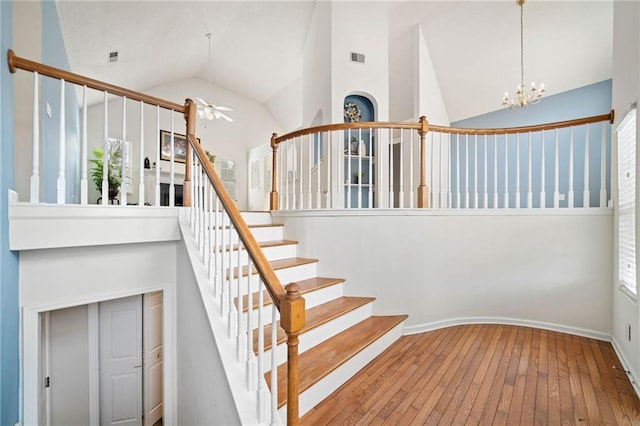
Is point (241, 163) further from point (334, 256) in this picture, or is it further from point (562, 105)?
point (562, 105)

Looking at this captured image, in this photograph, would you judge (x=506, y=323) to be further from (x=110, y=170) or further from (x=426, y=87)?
(x=110, y=170)

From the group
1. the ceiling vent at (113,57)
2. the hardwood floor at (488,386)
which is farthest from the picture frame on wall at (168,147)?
the hardwood floor at (488,386)

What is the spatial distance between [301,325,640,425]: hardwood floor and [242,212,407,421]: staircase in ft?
0.38

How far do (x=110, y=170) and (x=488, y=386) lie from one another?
6.00 metres

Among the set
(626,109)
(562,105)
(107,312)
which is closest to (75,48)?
(107,312)

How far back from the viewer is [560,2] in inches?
176

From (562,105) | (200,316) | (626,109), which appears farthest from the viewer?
(562,105)

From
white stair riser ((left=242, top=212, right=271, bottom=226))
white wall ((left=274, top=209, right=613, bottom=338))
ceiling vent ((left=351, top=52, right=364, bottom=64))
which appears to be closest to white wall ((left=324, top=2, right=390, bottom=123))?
ceiling vent ((left=351, top=52, right=364, bottom=64))

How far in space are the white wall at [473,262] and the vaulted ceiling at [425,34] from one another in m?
3.48

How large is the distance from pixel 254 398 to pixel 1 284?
141 centimetres

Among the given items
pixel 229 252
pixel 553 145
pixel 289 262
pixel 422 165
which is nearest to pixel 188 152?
pixel 229 252

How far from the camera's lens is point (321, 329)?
2.41 m

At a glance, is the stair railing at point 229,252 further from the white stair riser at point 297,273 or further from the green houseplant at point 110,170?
the green houseplant at point 110,170

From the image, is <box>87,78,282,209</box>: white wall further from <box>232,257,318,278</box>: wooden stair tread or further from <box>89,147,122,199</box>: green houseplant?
<box>232,257,318,278</box>: wooden stair tread
